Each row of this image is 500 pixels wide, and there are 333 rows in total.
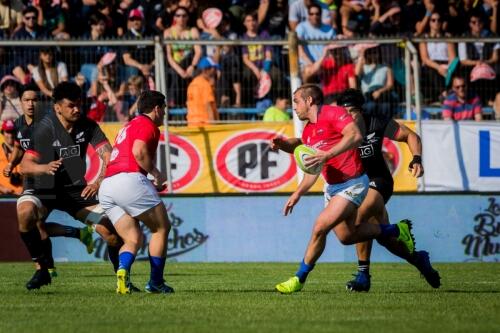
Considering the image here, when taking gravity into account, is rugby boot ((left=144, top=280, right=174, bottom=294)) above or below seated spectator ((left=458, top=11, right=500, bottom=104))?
below

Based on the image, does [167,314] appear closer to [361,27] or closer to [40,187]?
[40,187]

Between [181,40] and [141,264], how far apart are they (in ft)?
13.3

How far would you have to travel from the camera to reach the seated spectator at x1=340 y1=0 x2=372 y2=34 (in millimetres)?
22828

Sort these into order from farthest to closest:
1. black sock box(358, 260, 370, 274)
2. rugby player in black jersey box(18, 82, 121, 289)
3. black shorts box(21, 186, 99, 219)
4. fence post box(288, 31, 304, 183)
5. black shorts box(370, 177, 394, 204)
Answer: fence post box(288, 31, 304, 183) → black shorts box(21, 186, 99, 219) → black shorts box(370, 177, 394, 204) → rugby player in black jersey box(18, 82, 121, 289) → black sock box(358, 260, 370, 274)

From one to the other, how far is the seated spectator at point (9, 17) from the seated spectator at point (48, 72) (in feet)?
6.22

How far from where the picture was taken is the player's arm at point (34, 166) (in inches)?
486

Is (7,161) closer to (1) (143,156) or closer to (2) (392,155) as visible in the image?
(2) (392,155)

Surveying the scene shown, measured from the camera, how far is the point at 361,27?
22.9 meters

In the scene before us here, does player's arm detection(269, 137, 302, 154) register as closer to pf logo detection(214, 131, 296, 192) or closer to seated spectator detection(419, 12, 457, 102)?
pf logo detection(214, 131, 296, 192)

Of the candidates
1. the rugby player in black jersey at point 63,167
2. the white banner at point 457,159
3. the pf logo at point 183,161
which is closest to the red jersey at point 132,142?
the rugby player in black jersey at point 63,167

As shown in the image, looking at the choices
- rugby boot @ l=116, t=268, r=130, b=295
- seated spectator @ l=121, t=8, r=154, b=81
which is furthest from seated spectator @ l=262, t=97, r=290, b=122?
rugby boot @ l=116, t=268, r=130, b=295

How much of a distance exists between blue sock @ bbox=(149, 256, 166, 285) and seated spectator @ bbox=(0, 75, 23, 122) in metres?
8.69

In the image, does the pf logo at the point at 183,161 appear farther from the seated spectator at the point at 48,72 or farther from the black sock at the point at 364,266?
the black sock at the point at 364,266

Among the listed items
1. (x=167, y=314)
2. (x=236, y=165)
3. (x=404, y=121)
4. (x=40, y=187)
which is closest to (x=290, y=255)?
(x=236, y=165)
